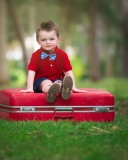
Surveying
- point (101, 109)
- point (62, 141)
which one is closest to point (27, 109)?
point (101, 109)

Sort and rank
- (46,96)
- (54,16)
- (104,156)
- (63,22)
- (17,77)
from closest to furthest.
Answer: (104,156), (46,96), (63,22), (54,16), (17,77)

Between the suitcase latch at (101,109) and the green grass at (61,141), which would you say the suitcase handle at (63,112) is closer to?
the suitcase latch at (101,109)

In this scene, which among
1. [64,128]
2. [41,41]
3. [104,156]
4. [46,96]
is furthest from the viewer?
[41,41]

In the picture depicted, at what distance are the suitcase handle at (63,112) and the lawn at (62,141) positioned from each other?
440 millimetres

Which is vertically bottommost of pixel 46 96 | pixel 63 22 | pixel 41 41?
pixel 46 96

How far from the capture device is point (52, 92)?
19.5 feet

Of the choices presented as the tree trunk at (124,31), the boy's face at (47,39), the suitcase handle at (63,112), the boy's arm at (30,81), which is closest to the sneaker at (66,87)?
the suitcase handle at (63,112)

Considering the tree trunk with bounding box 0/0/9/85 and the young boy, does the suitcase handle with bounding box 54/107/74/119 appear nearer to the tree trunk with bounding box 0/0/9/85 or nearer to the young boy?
the young boy

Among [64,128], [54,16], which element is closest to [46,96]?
[64,128]

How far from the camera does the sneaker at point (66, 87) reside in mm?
5926

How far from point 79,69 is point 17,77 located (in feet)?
16.6

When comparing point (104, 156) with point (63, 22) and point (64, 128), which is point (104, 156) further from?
point (63, 22)

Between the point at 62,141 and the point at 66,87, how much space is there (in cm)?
151

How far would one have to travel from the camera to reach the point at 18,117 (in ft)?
19.8
